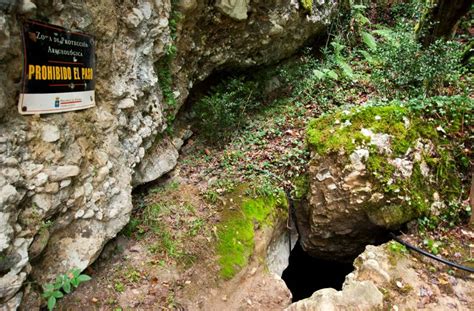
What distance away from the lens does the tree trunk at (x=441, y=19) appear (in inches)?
238

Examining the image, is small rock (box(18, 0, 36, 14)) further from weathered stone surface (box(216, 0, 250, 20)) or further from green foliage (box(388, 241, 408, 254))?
green foliage (box(388, 241, 408, 254))

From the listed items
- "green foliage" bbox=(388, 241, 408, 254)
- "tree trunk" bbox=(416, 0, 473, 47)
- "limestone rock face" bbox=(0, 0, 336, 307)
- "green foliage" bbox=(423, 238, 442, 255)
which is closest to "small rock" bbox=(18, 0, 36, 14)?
"limestone rock face" bbox=(0, 0, 336, 307)

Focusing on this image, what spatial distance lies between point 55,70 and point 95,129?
76 centimetres

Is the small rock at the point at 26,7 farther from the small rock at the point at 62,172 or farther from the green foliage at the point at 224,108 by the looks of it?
the green foliage at the point at 224,108

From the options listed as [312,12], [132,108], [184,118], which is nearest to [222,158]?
[184,118]

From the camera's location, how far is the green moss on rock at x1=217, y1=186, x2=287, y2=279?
159 inches

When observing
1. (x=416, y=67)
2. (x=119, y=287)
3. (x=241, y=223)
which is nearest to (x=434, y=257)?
(x=241, y=223)

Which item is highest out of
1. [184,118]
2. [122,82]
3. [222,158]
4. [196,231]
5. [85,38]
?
[85,38]

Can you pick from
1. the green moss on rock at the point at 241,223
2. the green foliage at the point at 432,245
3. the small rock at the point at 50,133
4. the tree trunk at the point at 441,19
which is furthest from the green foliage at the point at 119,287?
the tree trunk at the point at 441,19

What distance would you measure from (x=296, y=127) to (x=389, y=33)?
3597mm

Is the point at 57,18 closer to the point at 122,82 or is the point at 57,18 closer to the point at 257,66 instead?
the point at 122,82

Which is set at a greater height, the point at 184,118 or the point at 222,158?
the point at 184,118

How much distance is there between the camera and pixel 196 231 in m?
4.21

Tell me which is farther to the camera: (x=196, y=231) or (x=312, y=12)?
(x=312, y=12)
